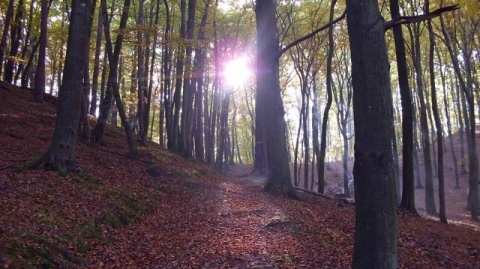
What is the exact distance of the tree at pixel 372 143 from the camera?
155 inches

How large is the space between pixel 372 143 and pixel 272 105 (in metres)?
8.28

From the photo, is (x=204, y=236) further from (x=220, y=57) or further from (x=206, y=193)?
(x=220, y=57)

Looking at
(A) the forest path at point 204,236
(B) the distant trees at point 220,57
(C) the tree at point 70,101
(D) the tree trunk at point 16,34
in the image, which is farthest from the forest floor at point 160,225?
(D) the tree trunk at point 16,34

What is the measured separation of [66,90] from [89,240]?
4.25 m

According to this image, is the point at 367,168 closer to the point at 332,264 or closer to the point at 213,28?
the point at 332,264

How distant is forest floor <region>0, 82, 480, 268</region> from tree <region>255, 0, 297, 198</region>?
2.53 ft

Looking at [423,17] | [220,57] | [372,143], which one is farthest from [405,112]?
[220,57]

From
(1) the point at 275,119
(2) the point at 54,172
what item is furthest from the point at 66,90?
(1) the point at 275,119

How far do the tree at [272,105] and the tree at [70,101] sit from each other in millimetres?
5336

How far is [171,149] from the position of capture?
2161 cm

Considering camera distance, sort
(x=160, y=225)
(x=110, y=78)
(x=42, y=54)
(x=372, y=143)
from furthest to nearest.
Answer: (x=42, y=54) < (x=110, y=78) < (x=160, y=225) < (x=372, y=143)

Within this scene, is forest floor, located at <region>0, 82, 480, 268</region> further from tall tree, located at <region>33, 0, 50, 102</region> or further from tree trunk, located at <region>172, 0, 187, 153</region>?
tree trunk, located at <region>172, 0, 187, 153</region>

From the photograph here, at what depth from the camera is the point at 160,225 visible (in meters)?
8.61

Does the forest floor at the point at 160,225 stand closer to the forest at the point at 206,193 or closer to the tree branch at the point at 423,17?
the forest at the point at 206,193
